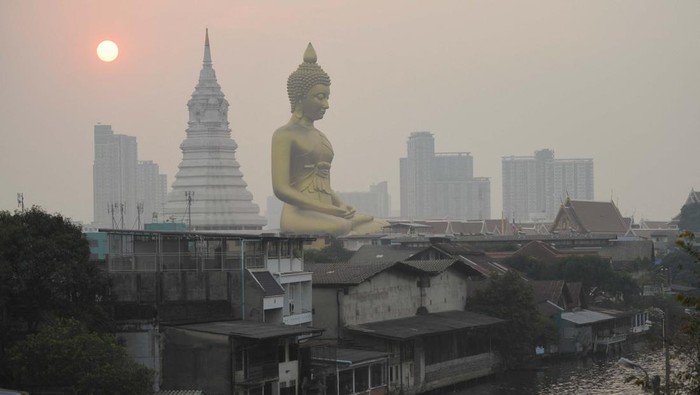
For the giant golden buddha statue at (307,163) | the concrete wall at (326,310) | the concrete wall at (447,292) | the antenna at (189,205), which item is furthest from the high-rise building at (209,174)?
the concrete wall at (326,310)

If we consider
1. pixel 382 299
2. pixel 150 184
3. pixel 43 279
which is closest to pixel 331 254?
pixel 382 299

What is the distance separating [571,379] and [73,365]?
15.8m

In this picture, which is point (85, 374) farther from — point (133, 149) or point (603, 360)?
point (133, 149)

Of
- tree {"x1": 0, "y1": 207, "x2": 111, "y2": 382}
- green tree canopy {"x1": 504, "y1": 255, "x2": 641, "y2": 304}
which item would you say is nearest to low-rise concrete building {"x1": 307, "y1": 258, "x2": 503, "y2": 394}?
tree {"x1": 0, "y1": 207, "x2": 111, "y2": 382}

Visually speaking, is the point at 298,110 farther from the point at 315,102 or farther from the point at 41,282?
the point at 41,282

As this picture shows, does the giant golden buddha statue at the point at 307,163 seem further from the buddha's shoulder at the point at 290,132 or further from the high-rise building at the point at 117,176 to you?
the high-rise building at the point at 117,176

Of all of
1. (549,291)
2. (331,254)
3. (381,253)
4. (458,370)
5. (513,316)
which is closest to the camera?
(458,370)

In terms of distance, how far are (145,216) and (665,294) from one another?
112 m

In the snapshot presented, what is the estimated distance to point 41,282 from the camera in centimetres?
2314

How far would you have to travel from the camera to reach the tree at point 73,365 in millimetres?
21047

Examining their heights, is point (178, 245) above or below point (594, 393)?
above

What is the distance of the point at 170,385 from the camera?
23578mm

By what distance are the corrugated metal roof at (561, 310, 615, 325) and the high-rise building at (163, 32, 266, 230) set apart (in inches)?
2047

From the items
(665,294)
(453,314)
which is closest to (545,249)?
(665,294)
